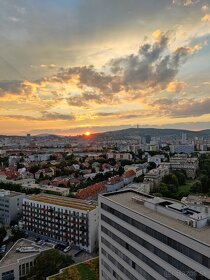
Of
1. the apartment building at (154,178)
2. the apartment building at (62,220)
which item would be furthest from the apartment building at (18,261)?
the apartment building at (154,178)

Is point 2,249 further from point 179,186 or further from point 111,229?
point 179,186

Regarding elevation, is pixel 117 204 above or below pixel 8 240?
above

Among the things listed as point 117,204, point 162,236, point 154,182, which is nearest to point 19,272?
point 117,204

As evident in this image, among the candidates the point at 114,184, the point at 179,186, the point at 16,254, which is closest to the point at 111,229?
the point at 16,254

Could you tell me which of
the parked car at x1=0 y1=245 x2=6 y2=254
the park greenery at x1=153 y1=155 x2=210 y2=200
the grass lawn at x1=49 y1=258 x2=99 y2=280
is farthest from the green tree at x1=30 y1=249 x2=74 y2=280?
the park greenery at x1=153 y1=155 x2=210 y2=200

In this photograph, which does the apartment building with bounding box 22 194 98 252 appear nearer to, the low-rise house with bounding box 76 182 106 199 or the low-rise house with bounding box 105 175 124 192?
the low-rise house with bounding box 76 182 106 199

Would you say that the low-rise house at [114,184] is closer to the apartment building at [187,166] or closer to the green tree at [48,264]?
the apartment building at [187,166]

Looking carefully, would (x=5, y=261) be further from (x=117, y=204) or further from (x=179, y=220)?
(x=179, y=220)
